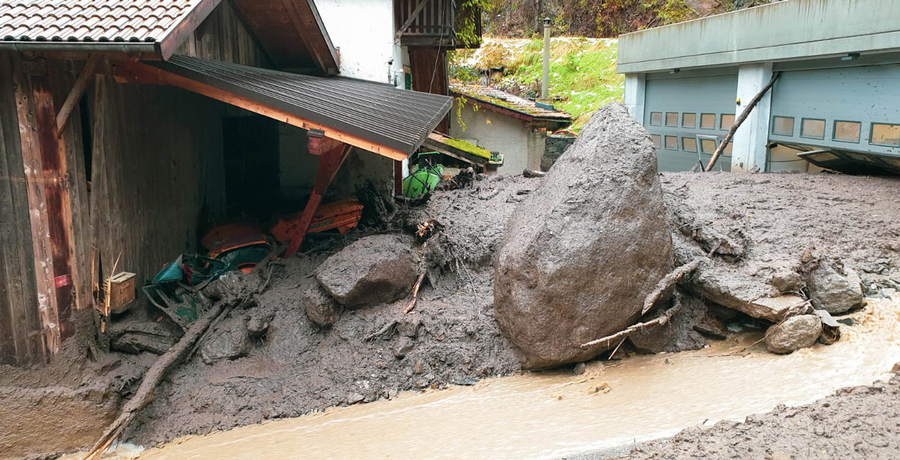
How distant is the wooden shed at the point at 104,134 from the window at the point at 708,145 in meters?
7.87

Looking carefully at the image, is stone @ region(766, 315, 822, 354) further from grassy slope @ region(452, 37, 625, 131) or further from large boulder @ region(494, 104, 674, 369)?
grassy slope @ region(452, 37, 625, 131)

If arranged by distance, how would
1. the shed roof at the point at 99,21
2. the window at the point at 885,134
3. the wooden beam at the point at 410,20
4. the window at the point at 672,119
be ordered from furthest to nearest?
the window at the point at 672,119, the wooden beam at the point at 410,20, the window at the point at 885,134, the shed roof at the point at 99,21

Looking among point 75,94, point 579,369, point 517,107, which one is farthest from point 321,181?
point 517,107

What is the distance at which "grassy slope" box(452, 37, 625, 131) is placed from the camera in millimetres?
22109

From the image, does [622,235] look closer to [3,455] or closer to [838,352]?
[838,352]

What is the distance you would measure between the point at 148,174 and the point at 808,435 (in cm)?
676

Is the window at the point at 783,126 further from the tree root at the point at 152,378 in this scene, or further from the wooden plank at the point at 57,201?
the wooden plank at the point at 57,201

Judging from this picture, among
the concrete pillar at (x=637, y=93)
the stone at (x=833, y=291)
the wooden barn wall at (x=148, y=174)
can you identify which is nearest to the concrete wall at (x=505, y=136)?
the concrete pillar at (x=637, y=93)

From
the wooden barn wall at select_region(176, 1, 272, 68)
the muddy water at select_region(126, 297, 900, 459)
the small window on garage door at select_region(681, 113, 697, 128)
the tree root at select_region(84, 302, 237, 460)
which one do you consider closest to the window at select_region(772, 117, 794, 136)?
the small window on garage door at select_region(681, 113, 697, 128)

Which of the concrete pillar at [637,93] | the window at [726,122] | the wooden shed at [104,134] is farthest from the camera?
the concrete pillar at [637,93]

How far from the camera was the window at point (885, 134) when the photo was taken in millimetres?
8984

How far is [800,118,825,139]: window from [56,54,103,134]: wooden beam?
34.7ft

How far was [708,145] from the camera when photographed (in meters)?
13.4

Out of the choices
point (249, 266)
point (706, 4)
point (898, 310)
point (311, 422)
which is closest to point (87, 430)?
point (311, 422)
